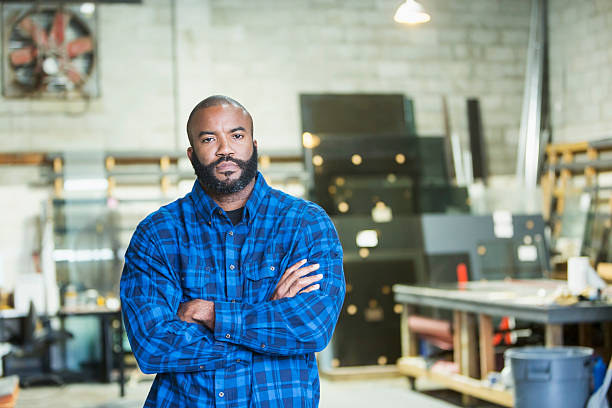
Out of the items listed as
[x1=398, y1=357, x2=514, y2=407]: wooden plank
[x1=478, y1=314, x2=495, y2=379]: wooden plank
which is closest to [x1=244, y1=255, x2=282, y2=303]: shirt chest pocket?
[x1=398, y1=357, x2=514, y2=407]: wooden plank

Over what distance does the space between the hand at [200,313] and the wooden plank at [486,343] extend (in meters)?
4.02

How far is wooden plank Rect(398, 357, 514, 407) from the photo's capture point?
5410 millimetres

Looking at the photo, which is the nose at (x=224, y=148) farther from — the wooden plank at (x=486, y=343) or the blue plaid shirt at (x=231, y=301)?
the wooden plank at (x=486, y=343)

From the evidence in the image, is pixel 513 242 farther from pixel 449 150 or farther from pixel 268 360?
pixel 268 360

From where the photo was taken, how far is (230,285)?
1.95 meters

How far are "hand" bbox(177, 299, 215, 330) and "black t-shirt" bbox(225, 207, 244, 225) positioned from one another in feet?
0.72

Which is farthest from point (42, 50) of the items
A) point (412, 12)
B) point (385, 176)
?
point (412, 12)

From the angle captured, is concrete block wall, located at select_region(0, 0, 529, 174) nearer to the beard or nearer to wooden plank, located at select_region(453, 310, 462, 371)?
wooden plank, located at select_region(453, 310, 462, 371)

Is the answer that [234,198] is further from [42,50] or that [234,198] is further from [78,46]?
[78,46]

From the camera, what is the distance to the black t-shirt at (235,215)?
2051mm

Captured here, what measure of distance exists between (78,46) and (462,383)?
549 cm

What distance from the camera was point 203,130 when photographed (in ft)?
6.58

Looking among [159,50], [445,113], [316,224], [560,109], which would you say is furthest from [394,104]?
[316,224]

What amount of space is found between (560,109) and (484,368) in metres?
4.95
